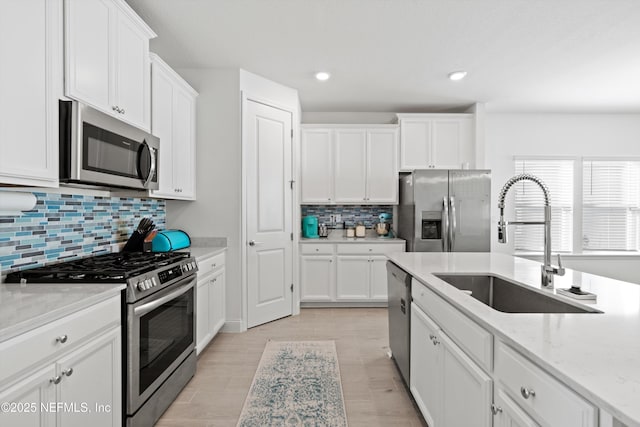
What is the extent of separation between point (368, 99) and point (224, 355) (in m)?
3.44

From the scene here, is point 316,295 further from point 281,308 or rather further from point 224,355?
point 224,355

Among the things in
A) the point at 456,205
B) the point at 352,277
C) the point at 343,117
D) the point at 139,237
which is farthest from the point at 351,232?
the point at 139,237

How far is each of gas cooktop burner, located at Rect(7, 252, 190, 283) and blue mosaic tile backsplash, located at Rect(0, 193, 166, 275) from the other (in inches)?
3.5

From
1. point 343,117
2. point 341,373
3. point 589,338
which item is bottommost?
point 341,373

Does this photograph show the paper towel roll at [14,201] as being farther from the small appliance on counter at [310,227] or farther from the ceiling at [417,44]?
the small appliance on counter at [310,227]

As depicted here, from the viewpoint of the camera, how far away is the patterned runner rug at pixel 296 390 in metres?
2.07

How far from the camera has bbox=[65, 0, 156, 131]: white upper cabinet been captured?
171 cm

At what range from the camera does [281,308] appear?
4.00m

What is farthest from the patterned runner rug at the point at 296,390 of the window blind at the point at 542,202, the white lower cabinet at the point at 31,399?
the window blind at the point at 542,202

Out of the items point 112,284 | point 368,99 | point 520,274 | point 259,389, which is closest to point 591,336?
point 520,274

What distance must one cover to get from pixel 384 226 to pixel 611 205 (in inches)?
131

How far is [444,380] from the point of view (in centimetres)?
161

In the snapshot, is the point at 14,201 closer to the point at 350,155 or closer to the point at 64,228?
the point at 64,228

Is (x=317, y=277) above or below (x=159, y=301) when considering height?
below
